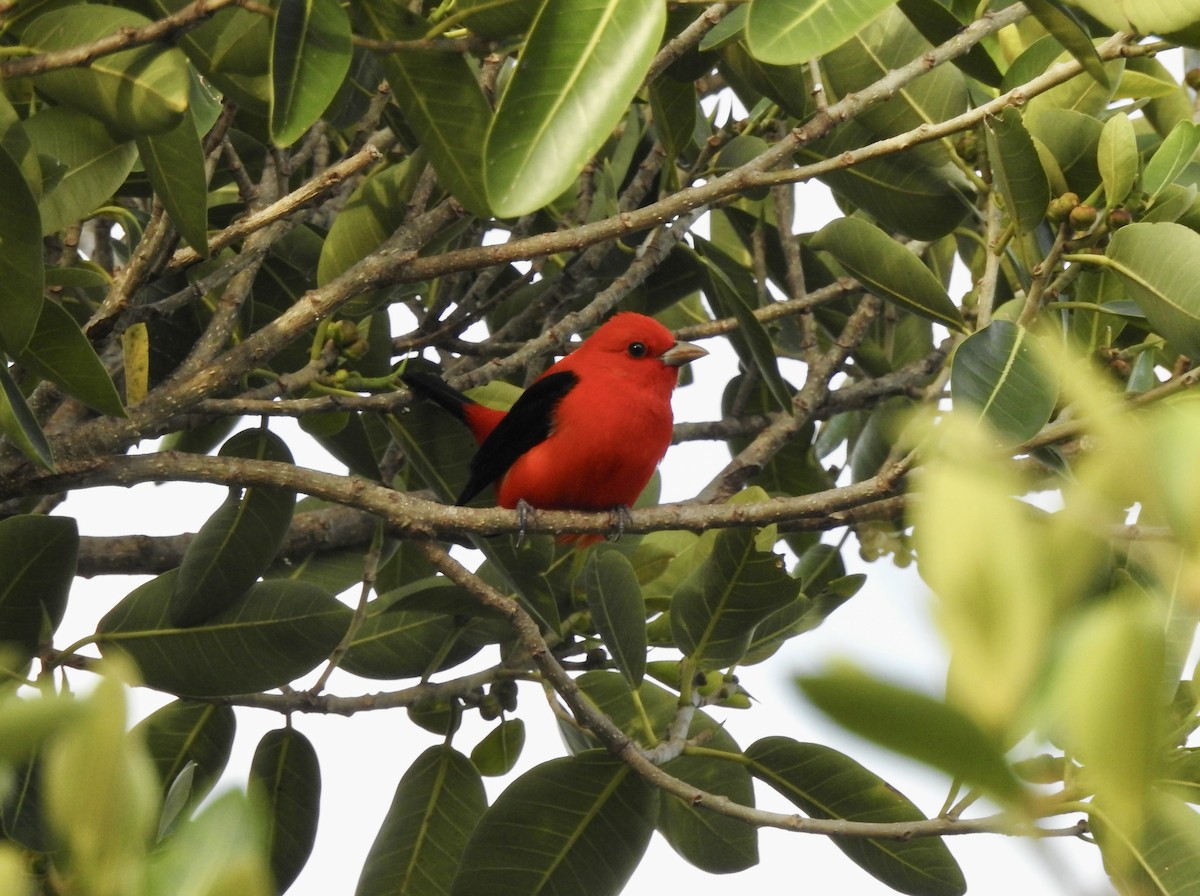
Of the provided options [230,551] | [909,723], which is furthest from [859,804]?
[909,723]

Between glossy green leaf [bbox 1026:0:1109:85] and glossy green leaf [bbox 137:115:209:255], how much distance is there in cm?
152

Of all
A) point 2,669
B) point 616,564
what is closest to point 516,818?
point 616,564

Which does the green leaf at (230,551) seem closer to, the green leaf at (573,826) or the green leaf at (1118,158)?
the green leaf at (573,826)

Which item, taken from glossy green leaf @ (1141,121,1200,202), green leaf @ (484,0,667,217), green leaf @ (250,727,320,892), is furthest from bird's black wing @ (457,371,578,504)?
green leaf @ (484,0,667,217)

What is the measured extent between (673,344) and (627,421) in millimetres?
518

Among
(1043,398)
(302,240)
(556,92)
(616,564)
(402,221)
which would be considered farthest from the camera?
(302,240)

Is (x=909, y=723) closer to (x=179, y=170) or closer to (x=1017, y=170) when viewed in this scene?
(x=179, y=170)

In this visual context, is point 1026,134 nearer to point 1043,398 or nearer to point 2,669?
point 1043,398

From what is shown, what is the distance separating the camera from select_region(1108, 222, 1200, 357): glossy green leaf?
2.50 metres

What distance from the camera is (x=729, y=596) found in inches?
127

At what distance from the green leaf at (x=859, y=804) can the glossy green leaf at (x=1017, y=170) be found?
131 centimetres

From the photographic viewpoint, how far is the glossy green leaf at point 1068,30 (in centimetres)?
216

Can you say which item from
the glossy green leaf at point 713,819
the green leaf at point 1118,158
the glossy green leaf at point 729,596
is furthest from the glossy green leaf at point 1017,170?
the glossy green leaf at point 713,819

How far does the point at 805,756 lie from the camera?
3238 millimetres
